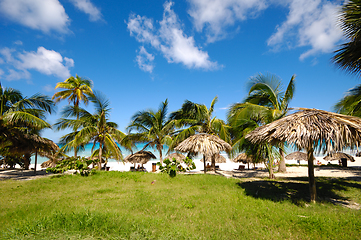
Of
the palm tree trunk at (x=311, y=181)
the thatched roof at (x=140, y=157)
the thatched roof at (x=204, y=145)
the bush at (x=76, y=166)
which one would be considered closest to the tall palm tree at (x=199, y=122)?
the thatched roof at (x=204, y=145)

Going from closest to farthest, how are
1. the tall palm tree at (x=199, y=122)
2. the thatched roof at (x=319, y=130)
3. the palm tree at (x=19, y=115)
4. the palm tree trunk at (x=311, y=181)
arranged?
the thatched roof at (x=319, y=130), the palm tree trunk at (x=311, y=181), the palm tree at (x=19, y=115), the tall palm tree at (x=199, y=122)

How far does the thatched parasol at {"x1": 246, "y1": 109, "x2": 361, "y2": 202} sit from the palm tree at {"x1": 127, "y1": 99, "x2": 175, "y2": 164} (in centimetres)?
933

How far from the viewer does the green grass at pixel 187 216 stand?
11.2 ft

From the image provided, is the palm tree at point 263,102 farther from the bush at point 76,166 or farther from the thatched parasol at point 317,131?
the bush at point 76,166

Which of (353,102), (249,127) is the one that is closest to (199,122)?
(249,127)

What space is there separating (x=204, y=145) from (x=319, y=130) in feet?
21.6

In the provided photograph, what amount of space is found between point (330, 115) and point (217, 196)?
417 centimetres

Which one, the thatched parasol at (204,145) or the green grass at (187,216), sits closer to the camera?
the green grass at (187,216)

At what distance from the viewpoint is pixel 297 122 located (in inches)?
209

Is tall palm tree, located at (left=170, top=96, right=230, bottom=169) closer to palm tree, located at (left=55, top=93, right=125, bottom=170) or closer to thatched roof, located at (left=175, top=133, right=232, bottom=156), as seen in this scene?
thatched roof, located at (left=175, top=133, right=232, bottom=156)

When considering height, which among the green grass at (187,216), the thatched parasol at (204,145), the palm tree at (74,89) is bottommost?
the green grass at (187,216)

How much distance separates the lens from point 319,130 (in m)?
4.89

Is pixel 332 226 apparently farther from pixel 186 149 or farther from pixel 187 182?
pixel 186 149

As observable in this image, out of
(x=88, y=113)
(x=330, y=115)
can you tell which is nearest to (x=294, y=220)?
(x=330, y=115)
